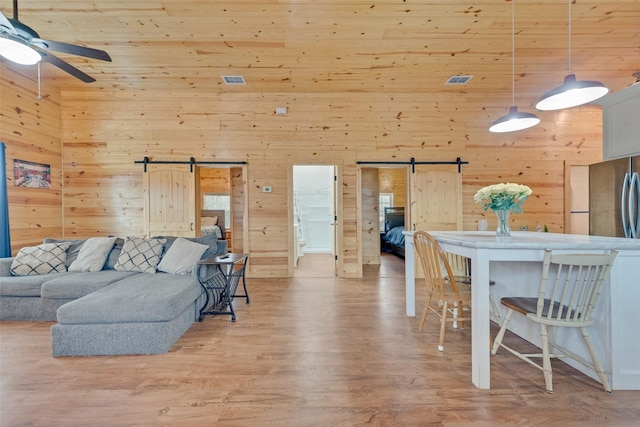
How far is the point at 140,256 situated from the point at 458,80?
17.5 feet

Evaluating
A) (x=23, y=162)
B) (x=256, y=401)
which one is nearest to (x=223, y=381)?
(x=256, y=401)

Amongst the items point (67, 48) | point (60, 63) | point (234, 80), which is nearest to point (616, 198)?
point (234, 80)

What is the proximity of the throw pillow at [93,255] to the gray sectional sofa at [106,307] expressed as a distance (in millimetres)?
88

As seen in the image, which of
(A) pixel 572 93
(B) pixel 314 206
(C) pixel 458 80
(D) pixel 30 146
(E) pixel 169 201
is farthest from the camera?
(B) pixel 314 206

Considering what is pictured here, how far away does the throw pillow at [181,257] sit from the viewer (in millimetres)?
3305

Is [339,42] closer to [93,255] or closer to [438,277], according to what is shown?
[438,277]

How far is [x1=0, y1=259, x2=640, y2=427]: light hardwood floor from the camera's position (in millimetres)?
1637

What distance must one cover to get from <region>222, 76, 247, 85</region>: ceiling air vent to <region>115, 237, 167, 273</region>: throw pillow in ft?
9.17

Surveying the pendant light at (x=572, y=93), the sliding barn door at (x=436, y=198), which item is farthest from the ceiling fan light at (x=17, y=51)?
the sliding barn door at (x=436, y=198)

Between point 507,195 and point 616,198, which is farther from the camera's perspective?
point 616,198

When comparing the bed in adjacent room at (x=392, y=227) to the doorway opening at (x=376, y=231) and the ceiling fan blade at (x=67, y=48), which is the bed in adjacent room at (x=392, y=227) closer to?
the doorway opening at (x=376, y=231)

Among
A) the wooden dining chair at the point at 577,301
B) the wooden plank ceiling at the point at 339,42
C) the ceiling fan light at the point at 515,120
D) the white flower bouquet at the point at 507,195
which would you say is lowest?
the wooden dining chair at the point at 577,301

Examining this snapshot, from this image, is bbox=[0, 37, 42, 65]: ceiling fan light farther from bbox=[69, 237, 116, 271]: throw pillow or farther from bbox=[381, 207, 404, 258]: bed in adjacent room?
bbox=[381, 207, 404, 258]: bed in adjacent room

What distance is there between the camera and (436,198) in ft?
17.2
